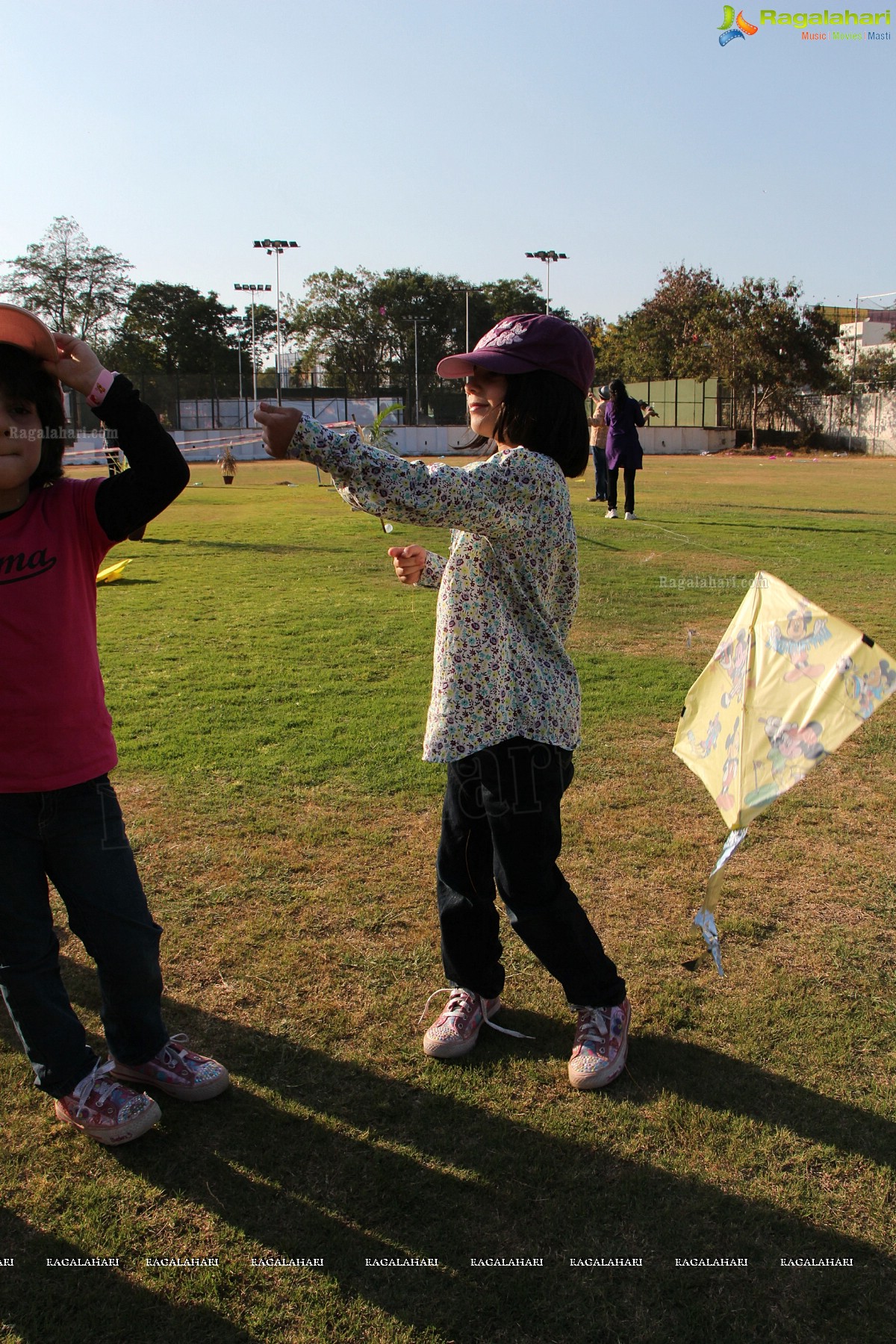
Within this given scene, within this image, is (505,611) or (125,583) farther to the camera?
(125,583)

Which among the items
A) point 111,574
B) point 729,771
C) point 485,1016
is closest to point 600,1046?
point 485,1016

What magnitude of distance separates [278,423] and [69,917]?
4.04 ft

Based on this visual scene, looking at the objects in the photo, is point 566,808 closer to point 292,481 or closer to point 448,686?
point 448,686

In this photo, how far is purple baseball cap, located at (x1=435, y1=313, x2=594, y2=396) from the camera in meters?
2.17

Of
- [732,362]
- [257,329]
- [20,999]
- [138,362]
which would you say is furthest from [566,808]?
[257,329]

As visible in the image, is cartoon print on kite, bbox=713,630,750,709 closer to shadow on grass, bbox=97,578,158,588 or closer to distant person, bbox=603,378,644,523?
shadow on grass, bbox=97,578,158,588

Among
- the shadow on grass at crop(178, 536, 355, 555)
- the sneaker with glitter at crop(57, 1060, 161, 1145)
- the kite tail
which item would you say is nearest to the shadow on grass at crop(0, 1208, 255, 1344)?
the sneaker with glitter at crop(57, 1060, 161, 1145)

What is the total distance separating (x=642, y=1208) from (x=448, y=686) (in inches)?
45.2

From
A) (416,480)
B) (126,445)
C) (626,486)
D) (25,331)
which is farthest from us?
(626,486)

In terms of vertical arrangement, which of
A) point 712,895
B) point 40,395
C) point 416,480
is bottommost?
point 712,895

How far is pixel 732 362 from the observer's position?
155ft

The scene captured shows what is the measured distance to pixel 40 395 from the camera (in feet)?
6.98

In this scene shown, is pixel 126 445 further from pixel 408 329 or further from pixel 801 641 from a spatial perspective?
pixel 408 329

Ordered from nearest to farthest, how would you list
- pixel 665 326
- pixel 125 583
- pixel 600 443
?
1. pixel 125 583
2. pixel 600 443
3. pixel 665 326
